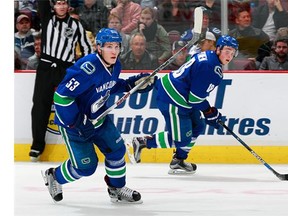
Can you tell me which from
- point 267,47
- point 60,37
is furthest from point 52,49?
point 267,47

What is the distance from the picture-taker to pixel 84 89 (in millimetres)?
3734

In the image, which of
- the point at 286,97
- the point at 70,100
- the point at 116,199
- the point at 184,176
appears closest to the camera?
the point at 70,100

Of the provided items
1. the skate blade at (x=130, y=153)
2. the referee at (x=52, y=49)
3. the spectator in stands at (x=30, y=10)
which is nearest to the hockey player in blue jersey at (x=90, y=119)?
the skate blade at (x=130, y=153)

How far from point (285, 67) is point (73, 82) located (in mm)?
2990

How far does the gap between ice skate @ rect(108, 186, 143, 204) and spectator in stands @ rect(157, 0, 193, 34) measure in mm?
2673

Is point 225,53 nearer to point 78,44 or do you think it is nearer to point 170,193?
point 170,193

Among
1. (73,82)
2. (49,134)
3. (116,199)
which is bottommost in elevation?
(49,134)

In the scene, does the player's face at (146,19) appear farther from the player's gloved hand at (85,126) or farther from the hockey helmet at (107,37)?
the player's gloved hand at (85,126)

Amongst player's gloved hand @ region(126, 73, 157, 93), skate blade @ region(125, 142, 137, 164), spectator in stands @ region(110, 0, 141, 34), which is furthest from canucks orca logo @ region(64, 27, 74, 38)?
player's gloved hand @ region(126, 73, 157, 93)

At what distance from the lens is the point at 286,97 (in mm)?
6152

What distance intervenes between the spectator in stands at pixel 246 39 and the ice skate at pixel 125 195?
260cm

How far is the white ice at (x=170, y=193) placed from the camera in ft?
12.3
